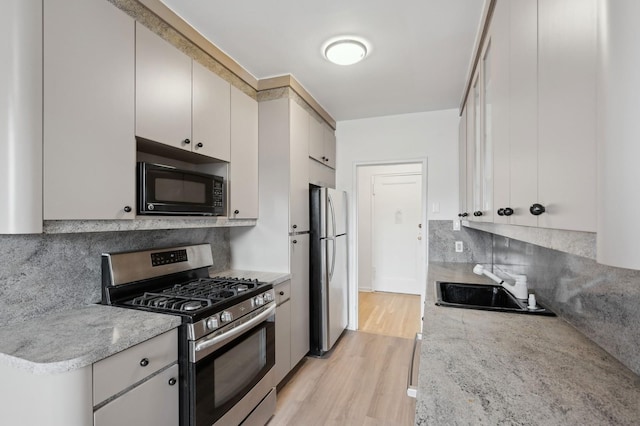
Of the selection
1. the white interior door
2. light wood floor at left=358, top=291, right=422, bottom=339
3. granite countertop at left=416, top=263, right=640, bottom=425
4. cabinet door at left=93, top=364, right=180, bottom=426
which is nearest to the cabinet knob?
granite countertop at left=416, top=263, right=640, bottom=425

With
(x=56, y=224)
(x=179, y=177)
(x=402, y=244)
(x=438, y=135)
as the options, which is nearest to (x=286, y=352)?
(x=179, y=177)

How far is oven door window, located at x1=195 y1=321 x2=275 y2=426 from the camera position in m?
1.43

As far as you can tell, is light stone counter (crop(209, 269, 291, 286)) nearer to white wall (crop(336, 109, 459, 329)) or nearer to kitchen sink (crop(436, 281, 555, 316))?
kitchen sink (crop(436, 281, 555, 316))

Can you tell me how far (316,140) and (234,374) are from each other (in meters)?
2.15

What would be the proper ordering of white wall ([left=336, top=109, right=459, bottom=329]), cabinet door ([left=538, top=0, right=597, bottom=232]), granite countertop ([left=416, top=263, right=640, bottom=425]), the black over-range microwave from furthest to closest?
1. white wall ([left=336, top=109, right=459, bottom=329])
2. the black over-range microwave
3. granite countertop ([left=416, top=263, right=640, bottom=425])
4. cabinet door ([left=538, top=0, right=597, bottom=232])

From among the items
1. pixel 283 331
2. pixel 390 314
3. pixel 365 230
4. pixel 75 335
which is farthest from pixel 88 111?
pixel 365 230

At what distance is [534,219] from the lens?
2.70ft

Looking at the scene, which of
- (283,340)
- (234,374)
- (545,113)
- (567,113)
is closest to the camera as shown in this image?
(567,113)

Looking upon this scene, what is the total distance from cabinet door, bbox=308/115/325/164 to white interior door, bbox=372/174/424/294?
7.42ft

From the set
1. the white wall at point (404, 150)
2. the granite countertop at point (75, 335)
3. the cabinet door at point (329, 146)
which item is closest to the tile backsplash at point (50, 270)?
the granite countertop at point (75, 335)

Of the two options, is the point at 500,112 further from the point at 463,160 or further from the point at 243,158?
the point at 243,158

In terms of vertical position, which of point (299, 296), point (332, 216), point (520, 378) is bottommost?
point (299, 296)

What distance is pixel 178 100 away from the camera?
1.73 m

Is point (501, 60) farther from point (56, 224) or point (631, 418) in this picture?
point (56, 224)
